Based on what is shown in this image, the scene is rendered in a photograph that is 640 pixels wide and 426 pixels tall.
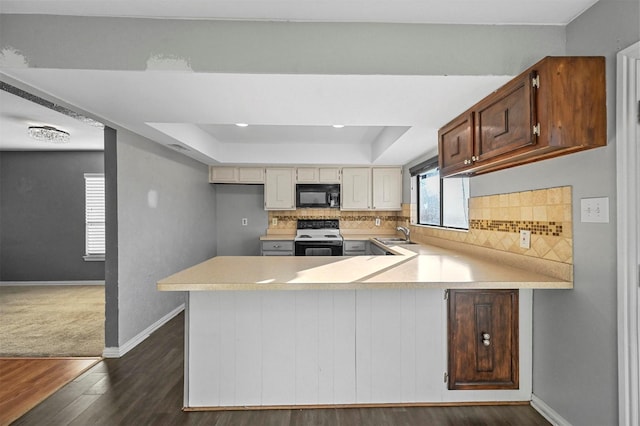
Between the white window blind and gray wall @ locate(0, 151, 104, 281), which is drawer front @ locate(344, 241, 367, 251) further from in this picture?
gray wall @ locate(0, 151, 104, 281)

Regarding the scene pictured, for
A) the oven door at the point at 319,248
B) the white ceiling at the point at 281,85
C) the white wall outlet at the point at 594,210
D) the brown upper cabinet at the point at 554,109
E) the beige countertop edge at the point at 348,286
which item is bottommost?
the oven door at the point at 319,248

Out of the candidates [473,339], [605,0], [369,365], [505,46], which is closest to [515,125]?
[505,46]

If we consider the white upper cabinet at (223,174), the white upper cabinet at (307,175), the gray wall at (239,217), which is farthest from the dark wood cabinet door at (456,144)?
the gray wall at (239,217)

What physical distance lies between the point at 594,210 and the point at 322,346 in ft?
5.46

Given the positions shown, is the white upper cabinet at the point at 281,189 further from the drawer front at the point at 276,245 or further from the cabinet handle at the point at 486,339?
the cabinet handle at the point at 486,339

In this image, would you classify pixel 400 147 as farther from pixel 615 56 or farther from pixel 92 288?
pixel 92 288

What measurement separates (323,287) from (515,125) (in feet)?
4.32

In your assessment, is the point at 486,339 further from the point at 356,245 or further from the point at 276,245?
the point at 276,245

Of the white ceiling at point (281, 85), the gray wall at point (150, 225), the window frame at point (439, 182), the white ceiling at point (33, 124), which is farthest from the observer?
the window frame at point (439, 182)

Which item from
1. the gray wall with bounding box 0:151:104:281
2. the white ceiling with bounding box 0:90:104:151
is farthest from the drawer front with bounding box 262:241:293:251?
the gray wall with bounding box 0:151:104:281

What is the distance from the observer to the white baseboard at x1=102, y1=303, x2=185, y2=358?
296cm

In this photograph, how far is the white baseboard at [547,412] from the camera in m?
1.88

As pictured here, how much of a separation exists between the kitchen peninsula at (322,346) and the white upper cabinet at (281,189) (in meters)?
3.07

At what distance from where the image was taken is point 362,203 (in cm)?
517
